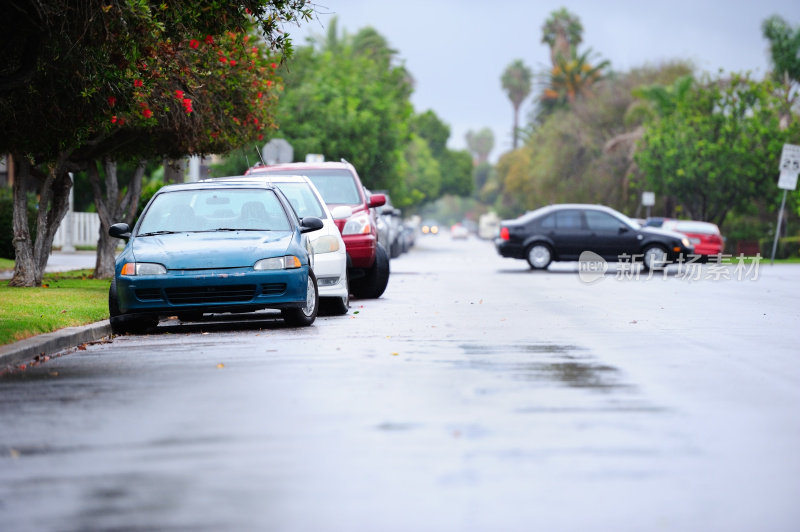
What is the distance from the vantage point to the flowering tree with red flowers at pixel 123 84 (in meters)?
12.8

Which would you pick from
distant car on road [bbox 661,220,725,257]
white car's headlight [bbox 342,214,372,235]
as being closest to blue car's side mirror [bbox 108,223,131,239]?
white car's headlight [bbox 342,214,372,235]

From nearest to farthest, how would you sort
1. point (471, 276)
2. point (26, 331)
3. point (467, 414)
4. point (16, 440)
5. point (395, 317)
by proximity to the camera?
point (16, 440) → point (467, 414) → point (26, 331) → point (395, 317) → point (471, 276)

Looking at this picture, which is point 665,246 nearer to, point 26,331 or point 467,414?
point 26,331

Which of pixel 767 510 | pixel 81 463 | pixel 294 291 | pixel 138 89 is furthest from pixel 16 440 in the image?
pixel 138 89

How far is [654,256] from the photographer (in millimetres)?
32438

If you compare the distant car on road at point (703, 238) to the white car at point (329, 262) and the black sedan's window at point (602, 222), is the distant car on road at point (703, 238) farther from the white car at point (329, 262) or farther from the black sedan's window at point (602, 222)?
the white car at point (329, 262)

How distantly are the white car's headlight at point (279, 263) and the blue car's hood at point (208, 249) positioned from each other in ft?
0.15

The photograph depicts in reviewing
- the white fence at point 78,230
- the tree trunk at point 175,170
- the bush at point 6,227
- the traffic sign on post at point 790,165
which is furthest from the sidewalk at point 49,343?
the traffic sign on post at point 790,165

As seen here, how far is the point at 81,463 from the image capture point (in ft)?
21.7

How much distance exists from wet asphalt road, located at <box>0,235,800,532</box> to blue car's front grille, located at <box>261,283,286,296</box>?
0.42m

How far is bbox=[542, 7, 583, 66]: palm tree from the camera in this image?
385ft

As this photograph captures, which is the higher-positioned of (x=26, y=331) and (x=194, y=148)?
(x=194, y=148)

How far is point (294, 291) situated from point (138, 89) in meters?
4.27

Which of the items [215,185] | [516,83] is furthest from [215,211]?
[516,83]
